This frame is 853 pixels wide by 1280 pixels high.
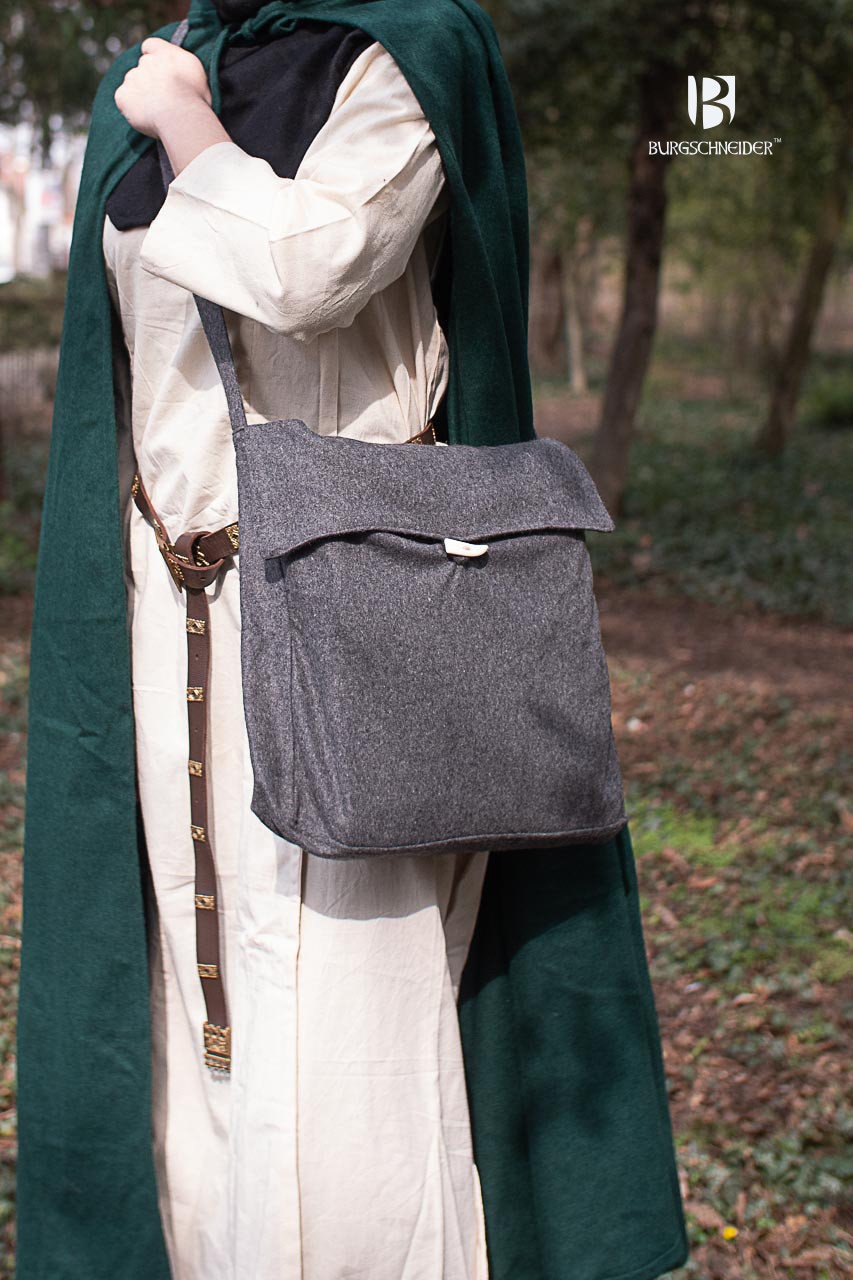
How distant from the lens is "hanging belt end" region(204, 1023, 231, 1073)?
175 cm

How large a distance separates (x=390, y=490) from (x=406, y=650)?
18 cm

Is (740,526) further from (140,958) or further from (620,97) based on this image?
(140,958)

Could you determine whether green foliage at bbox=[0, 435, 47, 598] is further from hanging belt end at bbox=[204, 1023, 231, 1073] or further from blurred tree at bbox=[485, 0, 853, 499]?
hanging belt end at bbox=[204, 1023, 231, 1073]

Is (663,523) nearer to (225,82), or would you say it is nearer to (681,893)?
(681,893)

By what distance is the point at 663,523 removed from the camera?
33.6ft

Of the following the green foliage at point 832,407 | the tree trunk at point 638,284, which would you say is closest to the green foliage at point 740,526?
the tree trunk at point 638,284

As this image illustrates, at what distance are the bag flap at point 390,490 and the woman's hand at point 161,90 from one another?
38cm

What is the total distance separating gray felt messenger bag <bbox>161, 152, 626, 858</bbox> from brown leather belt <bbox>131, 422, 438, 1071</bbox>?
18 centimetres

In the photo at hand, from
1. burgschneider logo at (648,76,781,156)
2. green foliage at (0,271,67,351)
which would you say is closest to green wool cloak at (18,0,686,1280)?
burgschneider logo at (648,76,781,156)

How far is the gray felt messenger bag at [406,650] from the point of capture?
1.41m

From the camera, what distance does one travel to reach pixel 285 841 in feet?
5.19

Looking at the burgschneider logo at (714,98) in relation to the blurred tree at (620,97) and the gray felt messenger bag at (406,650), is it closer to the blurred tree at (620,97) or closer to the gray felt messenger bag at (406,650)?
the blurred tree at (620,97)

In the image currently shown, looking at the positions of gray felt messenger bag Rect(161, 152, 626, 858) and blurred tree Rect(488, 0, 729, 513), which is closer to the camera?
gray felt messenger bag Rect(161, 152, 626, 858)

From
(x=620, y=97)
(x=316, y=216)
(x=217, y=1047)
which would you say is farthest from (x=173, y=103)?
(x=620, y=97)
